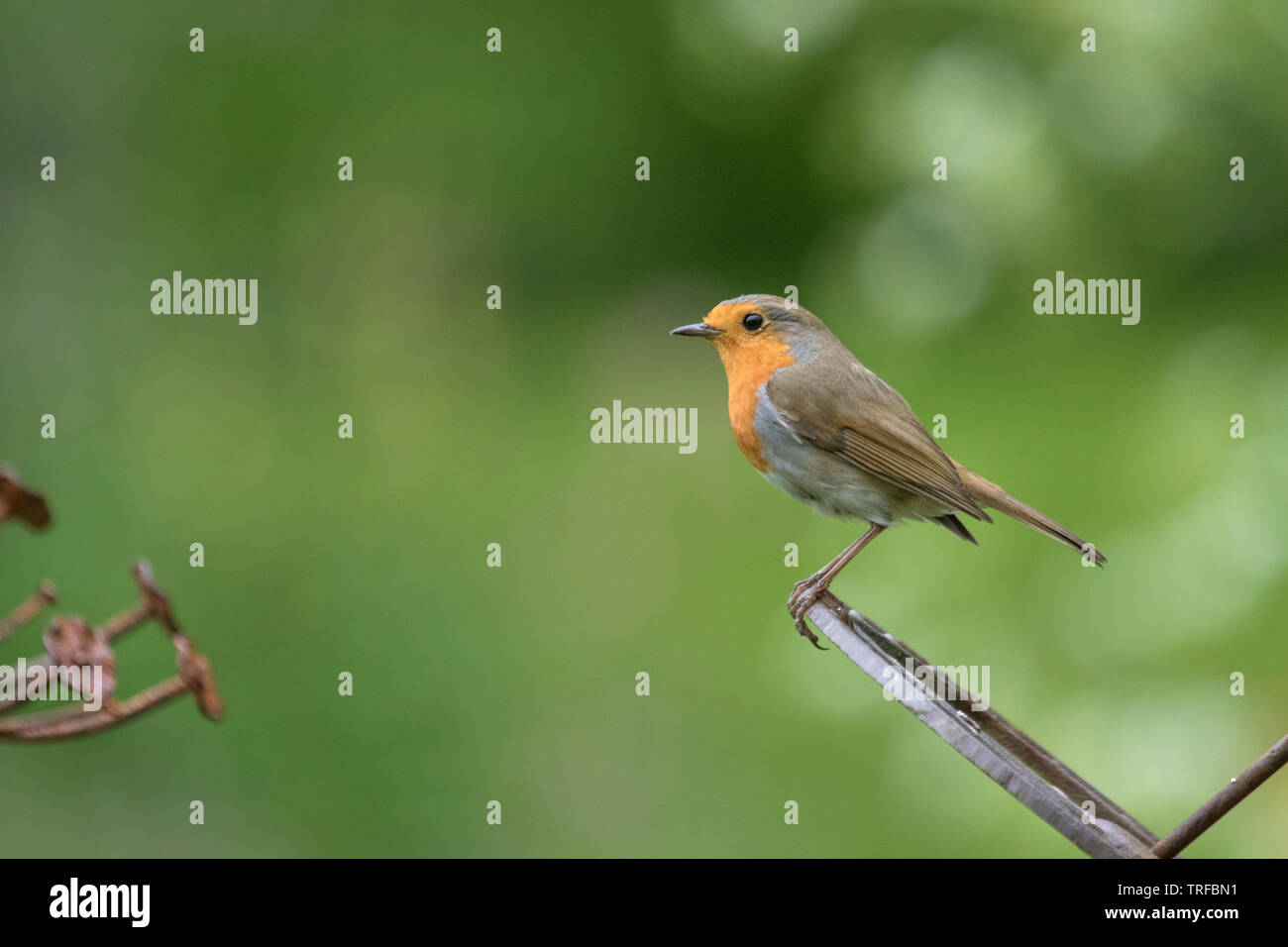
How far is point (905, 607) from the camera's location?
16.1 ft

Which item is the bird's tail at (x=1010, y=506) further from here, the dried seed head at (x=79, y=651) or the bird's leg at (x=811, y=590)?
the dried seed head at (x=79, y=651)

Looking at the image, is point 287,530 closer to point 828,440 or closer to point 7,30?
point 7,30

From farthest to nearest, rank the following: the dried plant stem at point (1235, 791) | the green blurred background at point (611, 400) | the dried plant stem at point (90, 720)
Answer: the green blurred background at point (611, 400)
the dried plant stem at point (1235, 791)
the dried plant stem at point (90, 720)

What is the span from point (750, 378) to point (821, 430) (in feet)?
0.60

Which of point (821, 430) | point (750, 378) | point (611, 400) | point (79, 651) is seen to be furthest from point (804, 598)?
point (611, 400)

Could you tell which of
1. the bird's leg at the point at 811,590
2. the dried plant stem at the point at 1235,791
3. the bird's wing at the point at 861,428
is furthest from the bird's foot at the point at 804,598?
the dried plant stem at the point at 1235,791

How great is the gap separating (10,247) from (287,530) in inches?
73.8

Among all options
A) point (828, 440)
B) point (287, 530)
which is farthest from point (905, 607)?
point (287, 530)

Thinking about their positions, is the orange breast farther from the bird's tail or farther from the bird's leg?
the bird's tail

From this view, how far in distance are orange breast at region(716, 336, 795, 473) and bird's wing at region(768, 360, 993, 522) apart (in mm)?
37

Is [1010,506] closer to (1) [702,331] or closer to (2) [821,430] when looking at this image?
(2) [821,430]

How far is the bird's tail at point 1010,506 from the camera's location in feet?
9.27

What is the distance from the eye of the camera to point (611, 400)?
259 inches

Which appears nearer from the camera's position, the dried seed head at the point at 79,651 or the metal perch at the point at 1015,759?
the dried seed head at the point at 79,651
